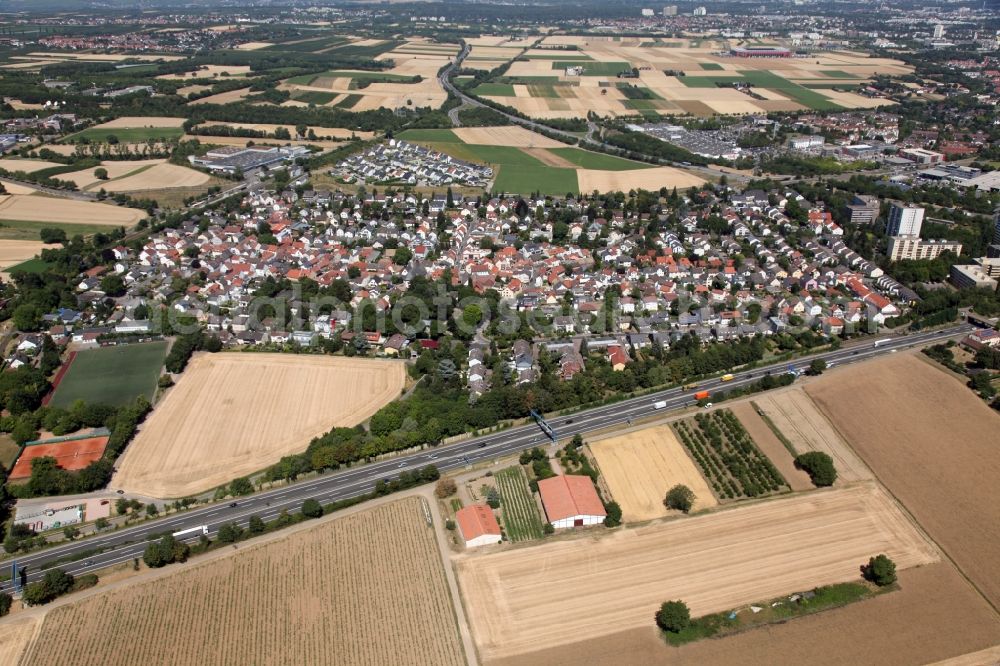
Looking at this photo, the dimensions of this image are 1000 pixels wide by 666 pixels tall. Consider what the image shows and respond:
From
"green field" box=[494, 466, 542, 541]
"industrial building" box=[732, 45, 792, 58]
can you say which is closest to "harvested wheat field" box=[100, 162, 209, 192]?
"green field" box=[494, 466, 542, 541]

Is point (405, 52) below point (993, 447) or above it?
above

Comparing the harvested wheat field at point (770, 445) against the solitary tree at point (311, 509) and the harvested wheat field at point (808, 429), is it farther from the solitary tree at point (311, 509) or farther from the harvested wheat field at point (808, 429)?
the solitary tree at point (311, 509)

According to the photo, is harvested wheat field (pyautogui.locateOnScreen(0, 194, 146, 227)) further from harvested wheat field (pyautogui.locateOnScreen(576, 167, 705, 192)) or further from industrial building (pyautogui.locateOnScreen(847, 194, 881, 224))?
industrial building (pyautogui.locateOnScreen(847, 194, 881, 224))

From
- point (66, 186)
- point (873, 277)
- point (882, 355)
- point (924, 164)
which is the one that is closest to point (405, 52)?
point (66, 186)

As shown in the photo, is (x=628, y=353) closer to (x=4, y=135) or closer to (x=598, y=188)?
(x=598, y=188)

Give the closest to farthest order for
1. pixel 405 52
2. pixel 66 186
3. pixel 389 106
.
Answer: pixel 66 186 < pixel 389 106 < pixel 405 52

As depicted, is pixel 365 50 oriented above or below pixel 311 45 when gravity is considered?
below

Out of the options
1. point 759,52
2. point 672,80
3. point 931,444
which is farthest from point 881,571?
point 759,52

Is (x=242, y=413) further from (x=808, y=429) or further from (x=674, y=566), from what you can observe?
(x=808, y=429)
